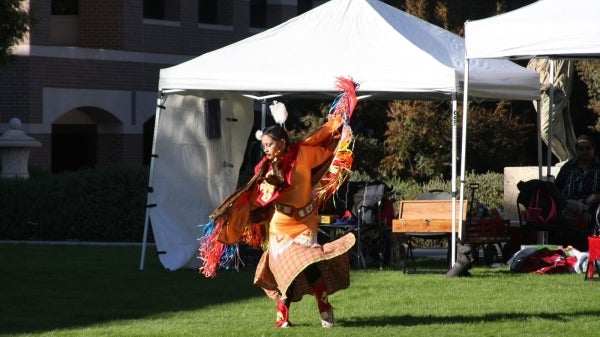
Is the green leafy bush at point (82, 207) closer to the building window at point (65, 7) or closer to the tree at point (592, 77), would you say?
the tree at point (592, 77)

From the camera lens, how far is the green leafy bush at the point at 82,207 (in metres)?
20.1

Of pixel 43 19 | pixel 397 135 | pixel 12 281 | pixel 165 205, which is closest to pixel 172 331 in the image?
pixel 12 281

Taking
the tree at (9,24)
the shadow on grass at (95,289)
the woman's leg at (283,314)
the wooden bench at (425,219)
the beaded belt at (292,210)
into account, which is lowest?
the shadow on grass at (95,289)

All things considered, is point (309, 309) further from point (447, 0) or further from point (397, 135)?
point (447, 0)

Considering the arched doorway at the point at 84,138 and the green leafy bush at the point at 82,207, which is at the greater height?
the arched doorway at the point at 84,138

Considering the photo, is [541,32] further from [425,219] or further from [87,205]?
[87,205]

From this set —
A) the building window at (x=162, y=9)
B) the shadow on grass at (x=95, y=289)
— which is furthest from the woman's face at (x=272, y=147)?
the building window at (x=162, y=9)

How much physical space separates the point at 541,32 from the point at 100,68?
1581 centimetres

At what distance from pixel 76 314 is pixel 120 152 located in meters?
16.7

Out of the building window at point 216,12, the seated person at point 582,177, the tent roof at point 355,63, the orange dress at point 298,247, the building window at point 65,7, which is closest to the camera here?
the orange dress at point 298,247

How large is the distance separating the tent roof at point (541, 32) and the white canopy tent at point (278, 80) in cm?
82

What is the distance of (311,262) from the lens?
9953 mm

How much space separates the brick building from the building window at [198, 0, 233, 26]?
0.02 meters

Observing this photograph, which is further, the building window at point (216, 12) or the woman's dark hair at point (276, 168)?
the building window at point (216, 12)
